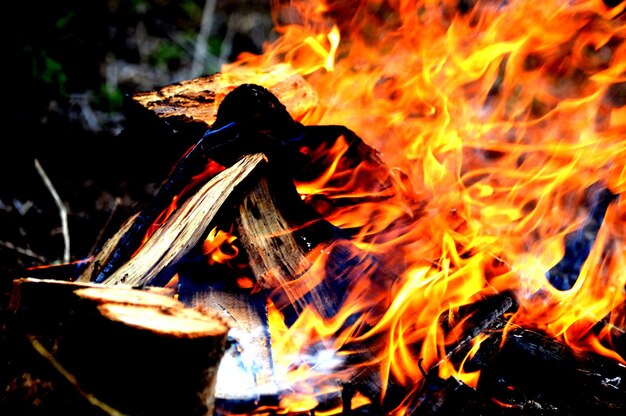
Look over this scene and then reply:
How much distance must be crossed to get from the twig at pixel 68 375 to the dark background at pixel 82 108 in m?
1.60

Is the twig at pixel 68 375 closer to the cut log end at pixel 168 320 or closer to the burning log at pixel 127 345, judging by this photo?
the burning log at pixel 127 345

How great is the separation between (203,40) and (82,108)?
318 centimetres

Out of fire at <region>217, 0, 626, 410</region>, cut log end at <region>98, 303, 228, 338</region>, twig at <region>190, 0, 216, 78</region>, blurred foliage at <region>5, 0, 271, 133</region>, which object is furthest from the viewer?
twig at <region>190, 0, 216, 78</region>

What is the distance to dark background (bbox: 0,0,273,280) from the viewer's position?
11.5ft

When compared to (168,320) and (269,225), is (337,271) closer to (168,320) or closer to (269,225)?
(269,225)

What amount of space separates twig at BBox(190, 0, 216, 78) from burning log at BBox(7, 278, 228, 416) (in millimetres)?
6202

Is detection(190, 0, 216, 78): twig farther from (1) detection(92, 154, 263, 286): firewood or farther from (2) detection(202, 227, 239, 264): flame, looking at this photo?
(2) detection(202, 227, 239, 264): flame

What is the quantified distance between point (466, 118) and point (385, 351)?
250 centimetres

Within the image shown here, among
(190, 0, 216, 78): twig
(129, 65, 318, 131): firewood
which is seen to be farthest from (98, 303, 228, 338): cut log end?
(190, 0, 216, 78): twig

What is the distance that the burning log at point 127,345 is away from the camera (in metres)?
1.39

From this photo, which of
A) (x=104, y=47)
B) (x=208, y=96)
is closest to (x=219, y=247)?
(x=208, y=96)

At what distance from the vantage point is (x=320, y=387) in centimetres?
186

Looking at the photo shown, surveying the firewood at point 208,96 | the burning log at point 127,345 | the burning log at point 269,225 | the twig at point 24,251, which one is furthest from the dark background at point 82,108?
the burning log at point 127,345

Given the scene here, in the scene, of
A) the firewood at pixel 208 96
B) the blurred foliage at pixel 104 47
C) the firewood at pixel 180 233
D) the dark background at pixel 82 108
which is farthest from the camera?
the blurred foliage at pixel 104 47
